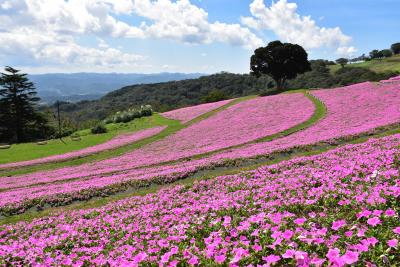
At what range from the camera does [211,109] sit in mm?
68625

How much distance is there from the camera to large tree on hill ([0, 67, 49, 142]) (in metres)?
85.2

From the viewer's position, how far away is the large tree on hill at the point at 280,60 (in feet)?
265

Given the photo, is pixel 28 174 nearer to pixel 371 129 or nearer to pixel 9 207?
pixel 9 207

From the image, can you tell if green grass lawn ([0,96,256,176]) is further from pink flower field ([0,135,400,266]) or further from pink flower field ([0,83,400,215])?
pink flower field ([0,135,400,266])

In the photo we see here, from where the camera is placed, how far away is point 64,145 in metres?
55.4

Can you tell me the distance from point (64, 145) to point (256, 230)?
54052 millimetres

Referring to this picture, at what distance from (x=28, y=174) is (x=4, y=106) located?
5809cm

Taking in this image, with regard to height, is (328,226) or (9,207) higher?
(328,226)

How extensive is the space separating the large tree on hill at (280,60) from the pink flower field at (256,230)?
7135 cm

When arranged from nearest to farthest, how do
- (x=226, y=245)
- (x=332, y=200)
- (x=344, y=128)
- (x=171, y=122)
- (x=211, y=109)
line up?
(x=226, y=245), (x=332, y=200), (x=344, y=128), (x=171, y=122), (x=211, y=109)

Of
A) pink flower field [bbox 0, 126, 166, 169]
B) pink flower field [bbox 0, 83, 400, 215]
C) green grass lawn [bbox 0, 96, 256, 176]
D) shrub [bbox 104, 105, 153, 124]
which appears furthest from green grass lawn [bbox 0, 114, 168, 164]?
pink flower field [bbox 0, 83, 400, 215]

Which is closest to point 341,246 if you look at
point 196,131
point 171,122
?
point 196,131

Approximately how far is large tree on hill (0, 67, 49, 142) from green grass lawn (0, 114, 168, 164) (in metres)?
31.2

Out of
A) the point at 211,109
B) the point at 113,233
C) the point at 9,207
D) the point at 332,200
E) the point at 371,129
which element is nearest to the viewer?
the point at 332,200
